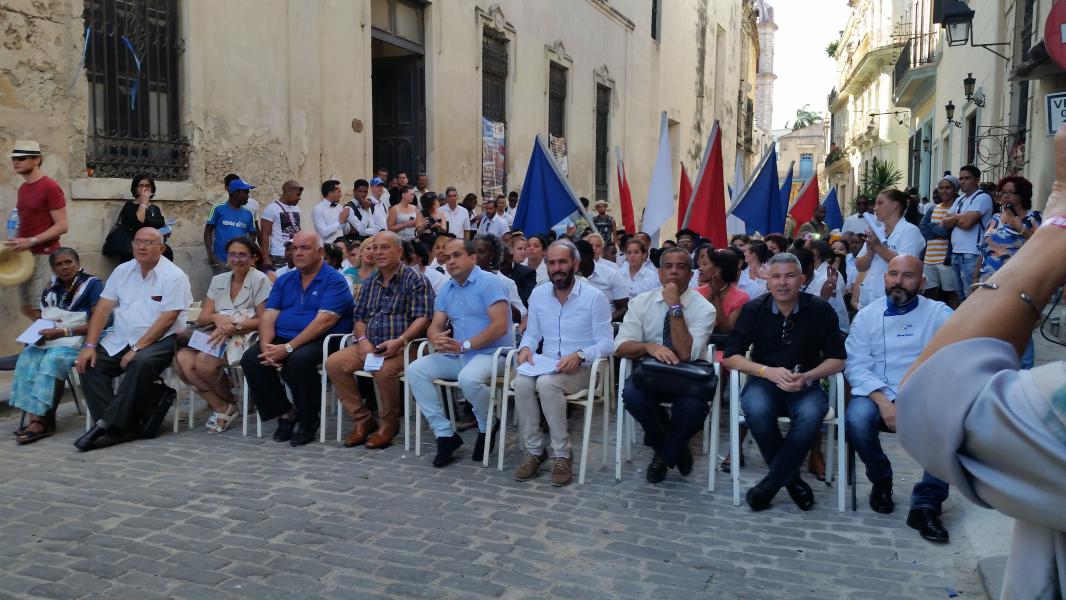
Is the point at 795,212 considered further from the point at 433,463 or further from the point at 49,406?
the point at 49,406

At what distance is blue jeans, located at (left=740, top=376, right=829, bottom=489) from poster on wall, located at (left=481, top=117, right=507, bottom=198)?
437 inches

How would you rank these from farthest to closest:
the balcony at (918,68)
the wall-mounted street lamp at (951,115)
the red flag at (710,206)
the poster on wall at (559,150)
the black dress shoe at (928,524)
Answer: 1. the balcony at (918,68)
2. the poster on wall at (559,150)
3. the wall-mounted street lamp at (951,115)
4. the red flag at (710,206)
5. the black dress shoe at (928,524)

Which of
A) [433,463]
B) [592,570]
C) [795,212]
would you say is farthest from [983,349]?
[795,212]

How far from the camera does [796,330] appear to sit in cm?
502

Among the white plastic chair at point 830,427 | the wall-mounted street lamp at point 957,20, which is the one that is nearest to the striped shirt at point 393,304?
the white plastic chair at point 830,427

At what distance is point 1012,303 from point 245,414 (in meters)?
5.79

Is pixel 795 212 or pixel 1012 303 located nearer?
pixel 1012 303

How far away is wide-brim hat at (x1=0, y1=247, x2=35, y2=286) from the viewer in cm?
684

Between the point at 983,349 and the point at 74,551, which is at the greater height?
the point at 983,349

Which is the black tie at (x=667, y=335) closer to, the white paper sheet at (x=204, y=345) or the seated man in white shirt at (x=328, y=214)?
the white paper sheet at (x=204, y=345)

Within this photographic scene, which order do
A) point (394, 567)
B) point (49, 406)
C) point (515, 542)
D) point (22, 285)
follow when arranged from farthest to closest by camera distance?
point (22, 285), point (49, 406), point (515, 542), point (394, 567)

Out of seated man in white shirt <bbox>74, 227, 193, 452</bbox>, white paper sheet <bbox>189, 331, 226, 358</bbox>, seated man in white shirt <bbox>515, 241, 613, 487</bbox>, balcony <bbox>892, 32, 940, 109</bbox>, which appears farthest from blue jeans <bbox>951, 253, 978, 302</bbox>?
balcony <bbox>892, 32, 940, 109</bbox>

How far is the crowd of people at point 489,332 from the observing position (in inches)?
191

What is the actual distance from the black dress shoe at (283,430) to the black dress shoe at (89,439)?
3.68 ft
